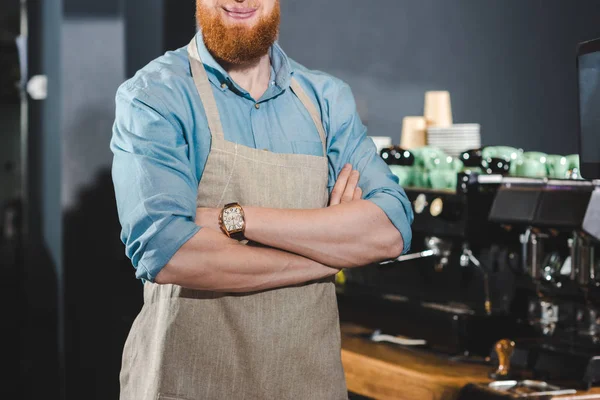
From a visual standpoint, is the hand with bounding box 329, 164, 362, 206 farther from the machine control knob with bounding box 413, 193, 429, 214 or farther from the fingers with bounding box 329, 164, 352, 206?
the machine control knob with bounding box 413, 193, 429, 214

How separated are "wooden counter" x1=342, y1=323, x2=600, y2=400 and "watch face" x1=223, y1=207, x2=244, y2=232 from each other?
45.1 inches

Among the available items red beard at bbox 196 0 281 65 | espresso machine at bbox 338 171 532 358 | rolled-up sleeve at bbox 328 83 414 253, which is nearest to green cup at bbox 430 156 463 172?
espresso machine at bbox 338 171 532 358

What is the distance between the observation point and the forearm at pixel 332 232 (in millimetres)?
1842

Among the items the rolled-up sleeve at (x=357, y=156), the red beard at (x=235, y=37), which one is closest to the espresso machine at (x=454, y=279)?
the rolled-up sleeve at (x=357, y=156)

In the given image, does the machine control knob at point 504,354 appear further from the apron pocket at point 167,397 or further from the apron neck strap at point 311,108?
the apron pocket at point 167,397

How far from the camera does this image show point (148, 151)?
1.79 m

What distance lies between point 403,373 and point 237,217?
1.23m

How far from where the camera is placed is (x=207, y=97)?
75.6 inches

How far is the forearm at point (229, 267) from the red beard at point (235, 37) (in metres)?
0.40

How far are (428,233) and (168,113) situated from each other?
1562mm

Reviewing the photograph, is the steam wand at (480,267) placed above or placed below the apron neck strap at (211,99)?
below

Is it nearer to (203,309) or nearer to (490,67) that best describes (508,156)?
(203,309)

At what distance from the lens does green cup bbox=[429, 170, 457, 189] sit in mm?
3258

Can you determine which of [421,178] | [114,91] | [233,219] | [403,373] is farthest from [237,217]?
[114,91]
